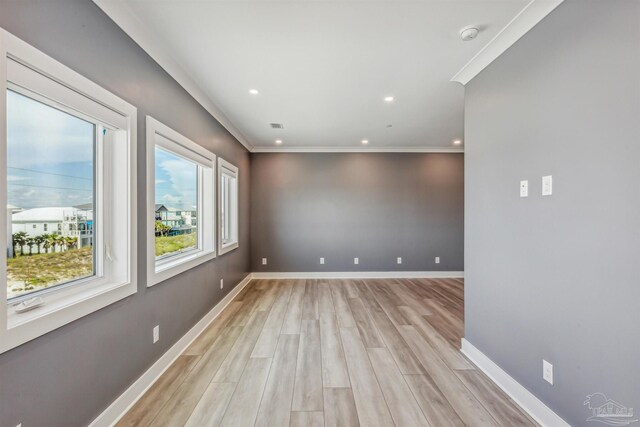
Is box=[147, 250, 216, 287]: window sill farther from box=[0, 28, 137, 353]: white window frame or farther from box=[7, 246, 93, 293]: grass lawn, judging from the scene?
box=[7, 246, 93, 293]: grass lawn

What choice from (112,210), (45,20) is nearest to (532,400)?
(112,210)

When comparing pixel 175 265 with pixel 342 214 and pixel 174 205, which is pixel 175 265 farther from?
pixel 342 214

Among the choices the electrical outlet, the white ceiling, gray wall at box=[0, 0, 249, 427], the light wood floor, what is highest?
the white ceiling

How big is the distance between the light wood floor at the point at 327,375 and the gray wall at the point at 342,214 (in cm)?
179

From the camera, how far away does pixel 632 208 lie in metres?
1.17

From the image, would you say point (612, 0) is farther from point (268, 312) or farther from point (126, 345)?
point (268, 312)

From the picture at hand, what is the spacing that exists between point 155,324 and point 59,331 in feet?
2.74

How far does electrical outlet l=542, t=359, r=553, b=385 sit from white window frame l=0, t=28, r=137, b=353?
2.71m

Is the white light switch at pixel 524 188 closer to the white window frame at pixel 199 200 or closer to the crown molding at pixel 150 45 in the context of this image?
the white window frame at pixel 199 200

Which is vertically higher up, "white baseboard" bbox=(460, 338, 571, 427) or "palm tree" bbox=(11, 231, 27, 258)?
"palm tree" bbox=(11, 231, 27, 258)

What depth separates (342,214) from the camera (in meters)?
5.31

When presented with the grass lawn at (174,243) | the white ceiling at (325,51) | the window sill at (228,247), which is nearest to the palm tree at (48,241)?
the grass lawn at (174,243)

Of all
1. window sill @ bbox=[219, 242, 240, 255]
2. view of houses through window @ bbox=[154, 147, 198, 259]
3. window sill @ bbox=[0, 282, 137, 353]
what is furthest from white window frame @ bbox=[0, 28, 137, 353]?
window sill @ bbox=[219, 242, 240, 255]

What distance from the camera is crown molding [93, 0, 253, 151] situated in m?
1.58
